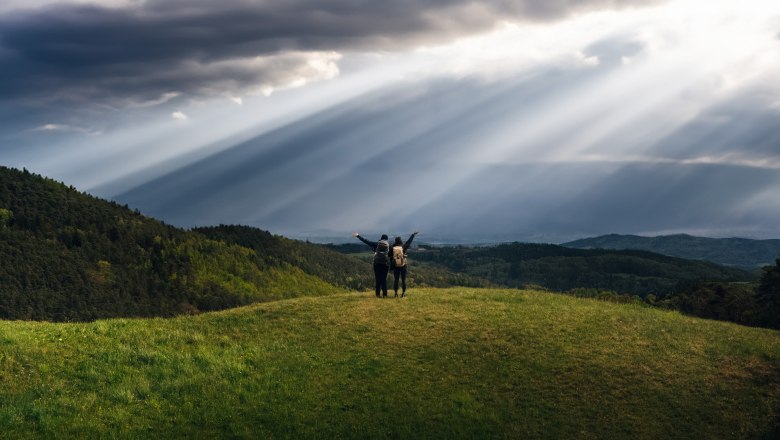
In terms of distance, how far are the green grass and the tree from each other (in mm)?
54053

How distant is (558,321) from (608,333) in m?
2.99

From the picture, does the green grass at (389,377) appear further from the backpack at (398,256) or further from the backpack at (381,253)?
the backpack at (398,256)

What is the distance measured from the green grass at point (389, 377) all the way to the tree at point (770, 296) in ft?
177

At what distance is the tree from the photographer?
8038 cm

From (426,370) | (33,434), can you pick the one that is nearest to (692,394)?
(426,370)

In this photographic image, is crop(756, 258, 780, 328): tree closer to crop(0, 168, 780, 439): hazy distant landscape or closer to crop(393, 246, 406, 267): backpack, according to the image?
crop(0, 168, 780, 439): hazy distant landscape

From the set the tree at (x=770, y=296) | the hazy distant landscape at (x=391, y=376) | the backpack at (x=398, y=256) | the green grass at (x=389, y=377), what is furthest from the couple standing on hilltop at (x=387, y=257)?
the tree at (x=770, y=296)

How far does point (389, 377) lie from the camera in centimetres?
2670

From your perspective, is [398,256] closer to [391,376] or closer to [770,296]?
[391,376]

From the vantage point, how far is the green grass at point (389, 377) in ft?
74.0

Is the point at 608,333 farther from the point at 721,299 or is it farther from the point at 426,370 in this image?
the point at 721,299

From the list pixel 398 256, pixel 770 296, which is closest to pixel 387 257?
pixel 398 256

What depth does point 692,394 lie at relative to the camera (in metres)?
25.9

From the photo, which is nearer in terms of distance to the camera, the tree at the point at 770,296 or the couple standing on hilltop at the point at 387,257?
the couple standing on hilltop at the point at 387,257
